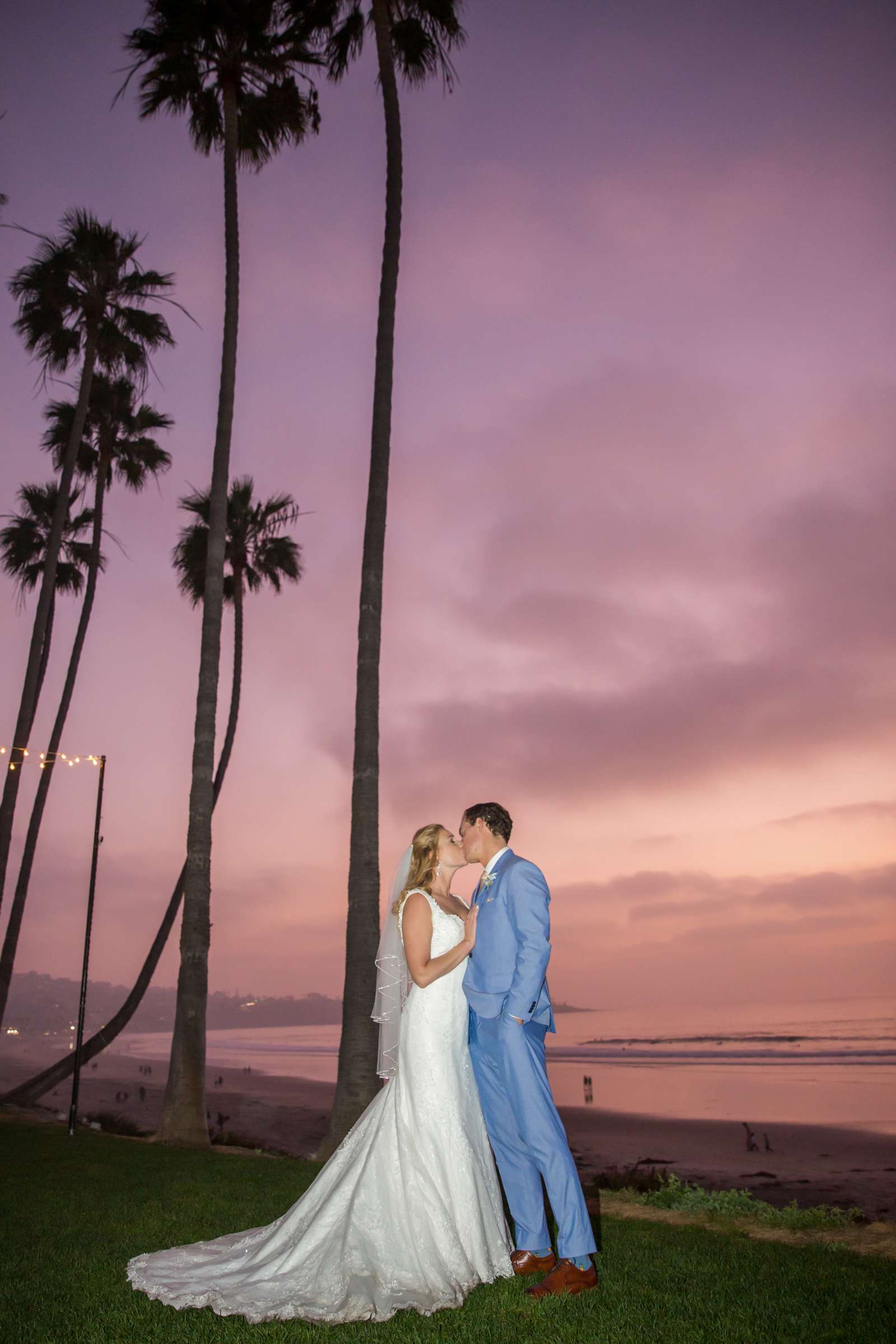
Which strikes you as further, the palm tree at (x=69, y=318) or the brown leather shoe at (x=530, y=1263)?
the palm tree at (x=69, y=318)

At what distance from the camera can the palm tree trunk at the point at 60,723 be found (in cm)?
2500

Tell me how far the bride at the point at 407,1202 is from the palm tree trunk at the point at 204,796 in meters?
8.93

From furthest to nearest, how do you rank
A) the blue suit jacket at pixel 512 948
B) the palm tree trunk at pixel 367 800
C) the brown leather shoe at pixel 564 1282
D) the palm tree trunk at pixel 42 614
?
1. the palm tree trunk at pixel 42 614
2. the palm tree trunk at pixel 367 800
3. the blue suit jacket at pixel 512 948
4. the brown leather shoe at pixel 564 1282

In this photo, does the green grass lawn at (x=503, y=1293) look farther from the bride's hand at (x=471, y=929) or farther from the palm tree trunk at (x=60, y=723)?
the palm tree trunk at (x=60, y=723)

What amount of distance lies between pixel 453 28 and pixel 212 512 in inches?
361

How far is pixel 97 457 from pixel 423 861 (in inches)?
952

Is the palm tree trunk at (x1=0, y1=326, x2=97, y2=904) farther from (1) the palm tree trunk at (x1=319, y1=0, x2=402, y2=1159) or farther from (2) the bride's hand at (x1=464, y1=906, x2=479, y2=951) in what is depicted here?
(2) the bride's hand at (x1=464, y1=906, x2=479, y2=951)

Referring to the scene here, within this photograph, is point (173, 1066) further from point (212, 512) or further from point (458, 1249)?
point (458, 1249)

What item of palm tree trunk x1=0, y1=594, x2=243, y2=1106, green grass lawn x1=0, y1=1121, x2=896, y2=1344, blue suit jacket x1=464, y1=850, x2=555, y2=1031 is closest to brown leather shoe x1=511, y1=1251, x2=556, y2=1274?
green grass lawn x1=0, y1=1121, x2=896, y2=1344

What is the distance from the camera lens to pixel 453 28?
15.8 m

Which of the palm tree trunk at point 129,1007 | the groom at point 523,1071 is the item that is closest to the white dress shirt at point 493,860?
the groom at point 523,1071

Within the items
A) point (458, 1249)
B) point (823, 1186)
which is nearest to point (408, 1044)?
point (458, 1249)

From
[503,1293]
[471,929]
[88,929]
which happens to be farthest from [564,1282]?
[88,929]

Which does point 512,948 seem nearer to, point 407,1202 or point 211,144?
point 407,1202
